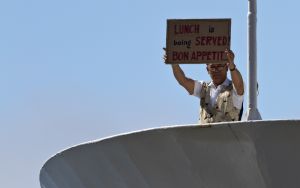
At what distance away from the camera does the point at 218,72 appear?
18688 millimetres

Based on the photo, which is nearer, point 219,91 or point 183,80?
point 219,91

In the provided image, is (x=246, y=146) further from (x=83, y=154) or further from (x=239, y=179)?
(x=83, y=154)

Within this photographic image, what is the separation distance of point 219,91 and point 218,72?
0.27 metres

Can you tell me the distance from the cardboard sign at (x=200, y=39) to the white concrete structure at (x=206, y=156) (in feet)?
5.54

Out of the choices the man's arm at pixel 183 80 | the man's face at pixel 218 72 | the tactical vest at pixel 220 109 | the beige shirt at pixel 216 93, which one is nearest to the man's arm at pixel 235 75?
the beige shirt at pixel 216 93

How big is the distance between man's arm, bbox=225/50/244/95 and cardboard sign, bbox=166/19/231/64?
125 millimetres

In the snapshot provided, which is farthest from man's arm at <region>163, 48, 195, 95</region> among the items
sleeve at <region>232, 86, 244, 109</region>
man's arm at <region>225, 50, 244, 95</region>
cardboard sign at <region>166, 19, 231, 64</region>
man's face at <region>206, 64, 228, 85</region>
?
man's arm at <region>225, 50, 244, 95</region>

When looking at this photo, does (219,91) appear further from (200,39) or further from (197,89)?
(200,39)

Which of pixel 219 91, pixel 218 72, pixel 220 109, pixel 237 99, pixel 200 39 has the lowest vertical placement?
pixel 220 109

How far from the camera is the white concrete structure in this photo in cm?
1617

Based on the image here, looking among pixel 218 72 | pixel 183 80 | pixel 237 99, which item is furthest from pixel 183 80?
pixel 237 99

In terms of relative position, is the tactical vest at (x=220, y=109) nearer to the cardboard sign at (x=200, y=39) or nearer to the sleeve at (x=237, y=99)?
the sleeve at (x=237, y=99)

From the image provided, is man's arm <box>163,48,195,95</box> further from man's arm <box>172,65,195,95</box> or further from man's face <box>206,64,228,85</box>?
man's face <box>206,64,228,85</box>

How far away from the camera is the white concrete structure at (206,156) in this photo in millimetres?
16172
